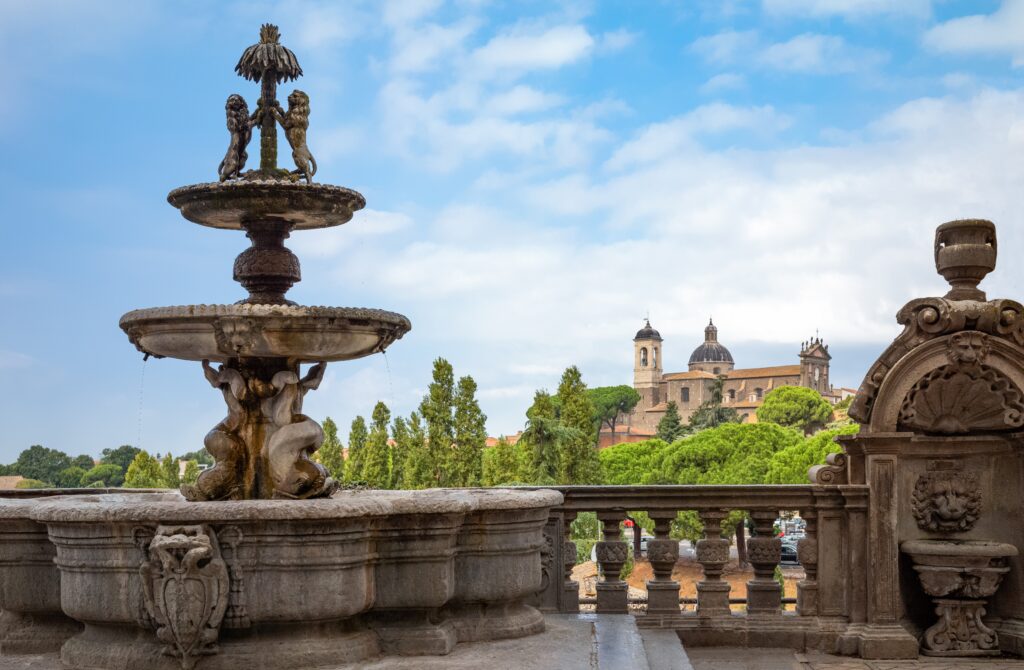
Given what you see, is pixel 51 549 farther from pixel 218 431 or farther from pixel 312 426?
pixel 312 426

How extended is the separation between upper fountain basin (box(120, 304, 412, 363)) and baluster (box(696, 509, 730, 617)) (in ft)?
9.88

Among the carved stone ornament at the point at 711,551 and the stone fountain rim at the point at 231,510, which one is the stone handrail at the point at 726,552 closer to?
the carved stone ornament at the point at 711,551

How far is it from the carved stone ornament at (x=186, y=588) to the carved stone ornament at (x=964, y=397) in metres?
5.01

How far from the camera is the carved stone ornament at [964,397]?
327 inches

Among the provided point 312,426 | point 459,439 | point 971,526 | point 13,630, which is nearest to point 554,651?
point 312,426

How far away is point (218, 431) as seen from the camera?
22.7 feet

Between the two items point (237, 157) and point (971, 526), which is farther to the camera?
point (237, 157)

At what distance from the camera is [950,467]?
28.1 feet

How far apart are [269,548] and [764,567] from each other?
403 cm

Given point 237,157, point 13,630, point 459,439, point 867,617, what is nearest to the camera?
point 13,630

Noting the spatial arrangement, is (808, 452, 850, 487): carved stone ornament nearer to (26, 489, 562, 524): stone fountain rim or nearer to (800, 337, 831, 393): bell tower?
(26, 489, 562, 524): stone fountain rim

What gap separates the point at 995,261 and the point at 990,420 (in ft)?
3.85

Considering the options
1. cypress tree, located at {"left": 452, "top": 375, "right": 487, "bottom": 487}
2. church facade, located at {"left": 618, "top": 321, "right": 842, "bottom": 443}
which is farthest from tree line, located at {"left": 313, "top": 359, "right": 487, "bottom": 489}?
church facade, located at {"left": 618, "top": 321, "right": 842, "bottom": 443}

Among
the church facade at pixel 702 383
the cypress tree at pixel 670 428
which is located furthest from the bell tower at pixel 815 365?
the cypress tree at pixel 670 428
